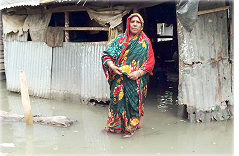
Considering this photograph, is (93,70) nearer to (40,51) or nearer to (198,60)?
(40,51)

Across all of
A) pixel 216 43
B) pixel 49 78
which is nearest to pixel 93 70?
pixel 49 78

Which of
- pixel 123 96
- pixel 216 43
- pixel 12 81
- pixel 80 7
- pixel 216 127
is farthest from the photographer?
pixel 12 81

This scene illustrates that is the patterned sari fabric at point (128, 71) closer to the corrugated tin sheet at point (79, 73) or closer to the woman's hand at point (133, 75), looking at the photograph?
the woman's hand at point (133, 75)

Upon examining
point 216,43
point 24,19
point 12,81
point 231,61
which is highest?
point 24,19

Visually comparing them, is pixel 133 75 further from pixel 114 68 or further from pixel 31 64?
pixel 31 64

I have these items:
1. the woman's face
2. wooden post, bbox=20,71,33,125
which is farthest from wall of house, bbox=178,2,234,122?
wooden post, bbox=20,71,33,125

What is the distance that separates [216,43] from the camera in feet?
17.5

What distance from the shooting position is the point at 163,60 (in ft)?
37.5

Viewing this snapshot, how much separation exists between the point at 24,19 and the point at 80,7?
2153mm

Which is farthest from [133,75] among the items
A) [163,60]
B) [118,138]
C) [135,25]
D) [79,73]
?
[163,60]

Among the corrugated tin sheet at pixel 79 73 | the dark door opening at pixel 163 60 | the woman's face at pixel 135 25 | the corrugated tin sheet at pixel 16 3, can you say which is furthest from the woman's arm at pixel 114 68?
the corrugated tin sheet at pixel 16 3

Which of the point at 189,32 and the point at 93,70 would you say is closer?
the point at 189,32

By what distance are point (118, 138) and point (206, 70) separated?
7.31 feet

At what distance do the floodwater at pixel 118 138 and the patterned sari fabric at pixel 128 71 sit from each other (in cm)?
41
